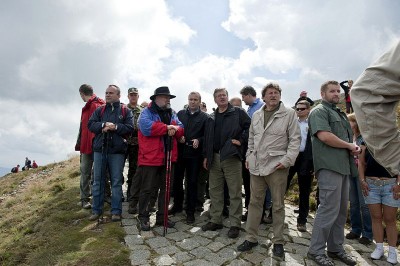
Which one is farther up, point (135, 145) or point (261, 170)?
point (135, 145)

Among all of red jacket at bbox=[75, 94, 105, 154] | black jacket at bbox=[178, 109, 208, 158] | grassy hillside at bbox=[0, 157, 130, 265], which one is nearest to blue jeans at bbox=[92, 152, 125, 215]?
grassy hillside at bbox=[0, 157, 130, 265]

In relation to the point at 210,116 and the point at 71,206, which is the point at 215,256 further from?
the point at 71,206

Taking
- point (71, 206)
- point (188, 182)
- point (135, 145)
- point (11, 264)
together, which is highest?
point (135, 145)

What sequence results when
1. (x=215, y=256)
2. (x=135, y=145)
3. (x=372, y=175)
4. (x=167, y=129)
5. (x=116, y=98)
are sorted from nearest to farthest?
(x=215, y=256) → (x=372, y=175) → (x=167, y=129) → (x=116, y=98) → (x=135, y=145)

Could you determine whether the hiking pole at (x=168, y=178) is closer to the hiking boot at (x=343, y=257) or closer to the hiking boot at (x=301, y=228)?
the hiking boot at (x=301, y=228)

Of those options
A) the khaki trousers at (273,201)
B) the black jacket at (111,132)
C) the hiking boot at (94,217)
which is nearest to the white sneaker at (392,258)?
the khaki trousers at (273,201)

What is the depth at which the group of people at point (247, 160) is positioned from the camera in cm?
545

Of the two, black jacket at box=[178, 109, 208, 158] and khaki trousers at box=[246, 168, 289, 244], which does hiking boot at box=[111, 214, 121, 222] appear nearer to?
black jacket at box=[178, 109, 208, 158]

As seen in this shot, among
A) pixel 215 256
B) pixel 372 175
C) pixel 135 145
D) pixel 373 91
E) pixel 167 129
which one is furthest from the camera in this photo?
pixel 135 145

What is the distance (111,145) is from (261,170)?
3.63 meters

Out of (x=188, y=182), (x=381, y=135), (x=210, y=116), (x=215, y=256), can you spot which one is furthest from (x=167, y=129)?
(x=381, y=135)

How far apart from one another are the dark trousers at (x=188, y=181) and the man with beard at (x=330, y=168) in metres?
3.00

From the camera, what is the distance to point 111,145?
285 inches

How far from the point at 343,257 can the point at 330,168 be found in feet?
5.75
